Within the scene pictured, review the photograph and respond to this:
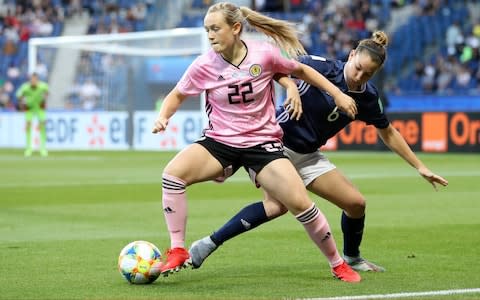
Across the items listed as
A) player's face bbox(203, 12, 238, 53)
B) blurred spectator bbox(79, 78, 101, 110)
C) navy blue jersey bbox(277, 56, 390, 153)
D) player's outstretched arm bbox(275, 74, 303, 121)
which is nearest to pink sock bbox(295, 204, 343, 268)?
player's outstretched arm bbox(275, 74, 303, 121)

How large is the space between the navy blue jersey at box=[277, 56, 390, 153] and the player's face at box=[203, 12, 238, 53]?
84 centimetres

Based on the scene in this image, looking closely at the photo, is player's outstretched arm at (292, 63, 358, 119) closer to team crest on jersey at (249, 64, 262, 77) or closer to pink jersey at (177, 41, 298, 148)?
pink jersey at (177, 41, 298, 148)

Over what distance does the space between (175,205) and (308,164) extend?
1.21m

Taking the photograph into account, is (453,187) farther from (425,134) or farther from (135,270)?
(425,134)

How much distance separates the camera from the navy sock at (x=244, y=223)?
8525 millimetres

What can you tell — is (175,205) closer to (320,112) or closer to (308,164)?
(308,164)

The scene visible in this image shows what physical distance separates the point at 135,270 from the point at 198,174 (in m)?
0.82

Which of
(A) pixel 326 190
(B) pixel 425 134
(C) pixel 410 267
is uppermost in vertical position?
(A) pixel 326 190

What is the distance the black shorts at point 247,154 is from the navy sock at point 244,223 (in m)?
0.44

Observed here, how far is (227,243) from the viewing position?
35.2 ft

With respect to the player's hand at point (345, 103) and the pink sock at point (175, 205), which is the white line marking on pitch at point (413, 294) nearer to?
the player's hand at point (345, 103)

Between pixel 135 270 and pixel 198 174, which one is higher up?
pixel 198 174

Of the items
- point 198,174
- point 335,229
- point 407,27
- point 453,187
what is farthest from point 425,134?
point 198,174

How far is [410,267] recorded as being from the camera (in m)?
8.84
